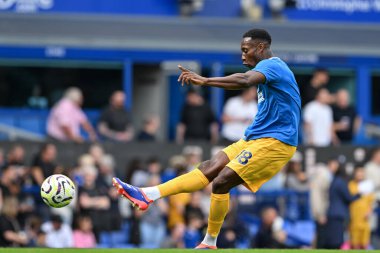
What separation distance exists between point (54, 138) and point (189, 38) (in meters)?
3.51

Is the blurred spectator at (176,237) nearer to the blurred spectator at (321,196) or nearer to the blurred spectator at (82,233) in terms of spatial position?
the blurred spectator at (82,233)

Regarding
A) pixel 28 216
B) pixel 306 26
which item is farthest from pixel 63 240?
pixel 306 26

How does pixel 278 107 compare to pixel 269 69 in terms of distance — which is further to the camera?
pixel 278 107

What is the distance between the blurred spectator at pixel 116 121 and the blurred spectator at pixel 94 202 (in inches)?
87.3

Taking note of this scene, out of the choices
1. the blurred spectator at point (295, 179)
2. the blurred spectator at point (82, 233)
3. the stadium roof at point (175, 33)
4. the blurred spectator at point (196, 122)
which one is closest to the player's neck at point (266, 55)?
the blurred spectator at point (82, 233)

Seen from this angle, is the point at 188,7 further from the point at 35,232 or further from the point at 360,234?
the point at 35,232

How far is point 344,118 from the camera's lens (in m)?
20.4

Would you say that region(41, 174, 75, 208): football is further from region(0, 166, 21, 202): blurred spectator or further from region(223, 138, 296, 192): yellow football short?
region(0, 166, 21, 202): blurred spectator

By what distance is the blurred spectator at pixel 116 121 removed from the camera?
19.1 m

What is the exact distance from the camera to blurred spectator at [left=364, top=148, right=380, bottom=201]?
1911cm

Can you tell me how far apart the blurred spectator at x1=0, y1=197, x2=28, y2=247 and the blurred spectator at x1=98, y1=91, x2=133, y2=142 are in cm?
305

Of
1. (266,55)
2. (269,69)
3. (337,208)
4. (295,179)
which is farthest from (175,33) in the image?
(269,69)

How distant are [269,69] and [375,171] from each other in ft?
28.9

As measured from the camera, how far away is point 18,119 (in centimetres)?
2034
